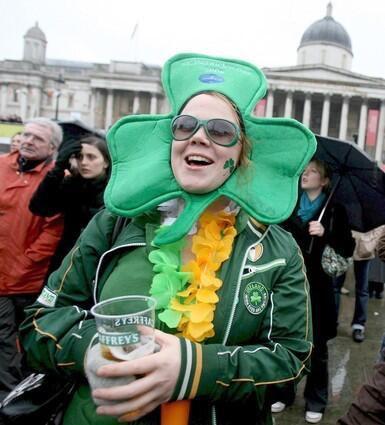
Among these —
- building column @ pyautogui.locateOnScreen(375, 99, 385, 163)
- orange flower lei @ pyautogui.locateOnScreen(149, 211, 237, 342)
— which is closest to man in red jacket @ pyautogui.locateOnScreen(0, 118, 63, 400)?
orange flower lei @ pyautogui.locateOnScreen(149, 211, 237, 342)

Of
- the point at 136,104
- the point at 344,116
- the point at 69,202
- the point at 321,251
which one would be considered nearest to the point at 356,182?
the point at 321,251

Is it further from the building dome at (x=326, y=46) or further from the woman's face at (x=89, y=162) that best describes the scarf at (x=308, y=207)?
the building dome at (x=326, y=46)

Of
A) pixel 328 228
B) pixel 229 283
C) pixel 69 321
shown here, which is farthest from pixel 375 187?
pixel 69 321

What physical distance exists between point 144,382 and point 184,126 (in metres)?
0.75

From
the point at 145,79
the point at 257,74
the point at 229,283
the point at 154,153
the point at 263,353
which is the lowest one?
the point at 263,353

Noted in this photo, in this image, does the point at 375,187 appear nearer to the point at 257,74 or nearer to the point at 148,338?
the point at 257,74

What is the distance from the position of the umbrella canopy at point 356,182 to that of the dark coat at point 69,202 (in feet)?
5.28

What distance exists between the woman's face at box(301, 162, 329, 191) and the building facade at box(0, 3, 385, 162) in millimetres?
41382

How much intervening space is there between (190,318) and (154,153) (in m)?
0.56

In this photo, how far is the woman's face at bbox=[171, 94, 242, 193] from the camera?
1.48m

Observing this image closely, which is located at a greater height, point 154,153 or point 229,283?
point 154,153

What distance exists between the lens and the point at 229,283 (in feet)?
4.67

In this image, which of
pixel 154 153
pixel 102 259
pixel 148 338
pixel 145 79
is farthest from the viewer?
pixel 145 79

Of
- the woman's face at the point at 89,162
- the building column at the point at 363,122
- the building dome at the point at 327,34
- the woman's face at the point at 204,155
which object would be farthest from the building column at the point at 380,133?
the woman's face at the point at 204,155
